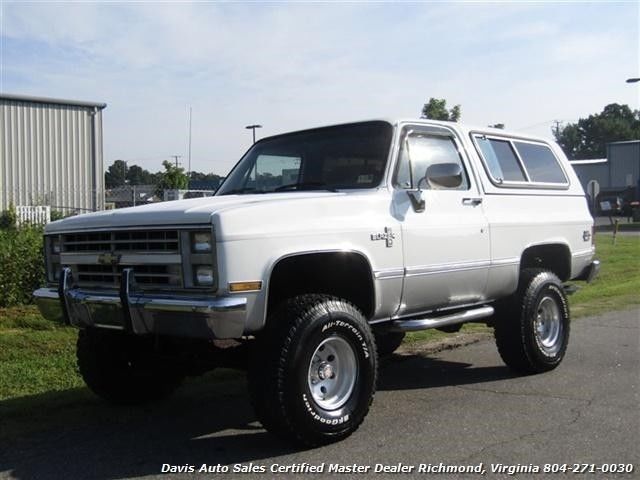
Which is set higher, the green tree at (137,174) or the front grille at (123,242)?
the green tree at (137,174)

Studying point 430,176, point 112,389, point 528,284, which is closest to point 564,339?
point 528,284

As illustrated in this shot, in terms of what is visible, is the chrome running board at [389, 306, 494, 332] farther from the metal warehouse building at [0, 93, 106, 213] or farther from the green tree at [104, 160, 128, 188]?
the green tree at [104, 160, 128, 188]

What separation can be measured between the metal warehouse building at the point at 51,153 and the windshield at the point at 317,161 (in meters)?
15.1

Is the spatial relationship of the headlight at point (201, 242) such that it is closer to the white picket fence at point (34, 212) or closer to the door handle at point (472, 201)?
the door handle at point (472, 201)

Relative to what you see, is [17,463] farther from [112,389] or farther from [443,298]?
[443,298]

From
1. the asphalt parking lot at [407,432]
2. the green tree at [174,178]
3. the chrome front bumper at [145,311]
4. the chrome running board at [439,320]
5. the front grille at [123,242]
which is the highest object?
the green tree at [174,178]

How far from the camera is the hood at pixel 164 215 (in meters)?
4.28

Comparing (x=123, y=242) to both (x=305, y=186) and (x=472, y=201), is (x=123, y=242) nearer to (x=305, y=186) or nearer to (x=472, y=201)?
Answer: (x=305, y=186)

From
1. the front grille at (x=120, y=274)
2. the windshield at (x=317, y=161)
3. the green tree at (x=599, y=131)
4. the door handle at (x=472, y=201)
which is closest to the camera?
the front grille at (x=120, y=274)

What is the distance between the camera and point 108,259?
4.71 metres

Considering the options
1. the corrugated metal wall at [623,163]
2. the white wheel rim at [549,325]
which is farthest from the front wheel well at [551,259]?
the corrugated metal wall at [623,163]

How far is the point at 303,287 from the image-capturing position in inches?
198

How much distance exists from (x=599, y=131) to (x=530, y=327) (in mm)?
111967

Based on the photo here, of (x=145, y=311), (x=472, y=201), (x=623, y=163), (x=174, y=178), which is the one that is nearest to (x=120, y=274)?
(x=145, y=311)
